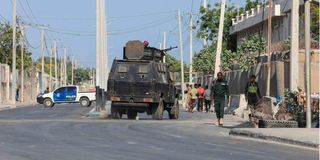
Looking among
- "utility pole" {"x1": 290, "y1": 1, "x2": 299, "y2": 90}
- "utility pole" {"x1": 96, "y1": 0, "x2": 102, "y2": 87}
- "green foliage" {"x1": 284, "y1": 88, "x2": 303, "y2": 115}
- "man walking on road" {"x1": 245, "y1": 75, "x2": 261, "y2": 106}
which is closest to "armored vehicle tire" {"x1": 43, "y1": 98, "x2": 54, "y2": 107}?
"utility pole" {"x1": 96, "y1": 0, "x2": 102, "y2": 87}

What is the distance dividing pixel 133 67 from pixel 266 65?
13.3 m

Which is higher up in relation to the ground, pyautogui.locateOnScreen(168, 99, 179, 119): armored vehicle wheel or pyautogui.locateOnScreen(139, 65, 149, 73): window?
pyautogui.locateOnScreen(139, 65, 149, 73): window

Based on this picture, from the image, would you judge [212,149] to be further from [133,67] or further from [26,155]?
[133,67]

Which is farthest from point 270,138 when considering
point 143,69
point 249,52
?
point 249,52

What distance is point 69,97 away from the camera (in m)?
60.3

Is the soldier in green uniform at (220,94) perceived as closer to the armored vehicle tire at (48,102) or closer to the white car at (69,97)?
the white car at (69,97)

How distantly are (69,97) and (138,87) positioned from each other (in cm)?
3139

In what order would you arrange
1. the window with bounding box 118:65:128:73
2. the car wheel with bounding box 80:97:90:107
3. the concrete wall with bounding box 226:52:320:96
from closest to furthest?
1. the window with bounding box 118:65:128:73
2. the concrete wall with bounding box 226:52:320:96
3. the car wheel with bounding box 80:97:90:107

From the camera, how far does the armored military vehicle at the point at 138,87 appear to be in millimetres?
29516

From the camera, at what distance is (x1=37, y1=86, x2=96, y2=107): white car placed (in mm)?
58906

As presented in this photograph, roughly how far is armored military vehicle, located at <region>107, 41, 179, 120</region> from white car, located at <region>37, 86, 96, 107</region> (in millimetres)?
27880

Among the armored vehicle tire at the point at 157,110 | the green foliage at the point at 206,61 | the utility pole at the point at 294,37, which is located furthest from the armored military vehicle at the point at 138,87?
the green foliage at the point at 206,61

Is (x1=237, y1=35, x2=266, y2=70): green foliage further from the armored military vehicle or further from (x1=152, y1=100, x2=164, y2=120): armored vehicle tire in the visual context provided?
(x1=152, y1=100, x2=164, y2=120): armored vehicle tire

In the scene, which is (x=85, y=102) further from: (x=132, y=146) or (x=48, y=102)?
(x=132, y=146)
